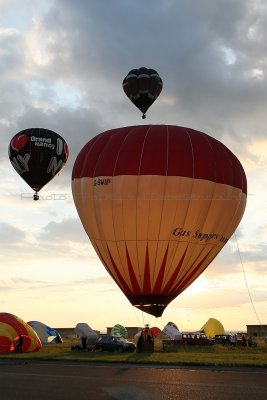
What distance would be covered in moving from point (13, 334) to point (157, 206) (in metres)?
14.8

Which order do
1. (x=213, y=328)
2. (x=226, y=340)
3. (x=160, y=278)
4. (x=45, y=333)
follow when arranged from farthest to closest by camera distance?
(x=213, y=328), (x=45, y=333), (x=226, y=340), (x=160, y=278)

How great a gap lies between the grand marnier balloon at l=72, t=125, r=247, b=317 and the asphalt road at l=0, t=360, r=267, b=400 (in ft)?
32.7

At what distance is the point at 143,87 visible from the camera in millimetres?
43688

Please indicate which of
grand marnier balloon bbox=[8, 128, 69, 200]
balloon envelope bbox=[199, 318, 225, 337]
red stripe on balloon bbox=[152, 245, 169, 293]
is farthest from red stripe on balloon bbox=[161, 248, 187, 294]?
balloon envelope bbox=[199, 318, 225, 337]

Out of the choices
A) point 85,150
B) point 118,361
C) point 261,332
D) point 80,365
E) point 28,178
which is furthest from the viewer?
point 261,332

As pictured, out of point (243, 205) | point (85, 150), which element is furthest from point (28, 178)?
point (243, 205)

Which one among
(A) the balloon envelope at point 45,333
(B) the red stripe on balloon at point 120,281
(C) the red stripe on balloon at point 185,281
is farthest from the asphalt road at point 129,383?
(A) the balloon envelope at point 45,333

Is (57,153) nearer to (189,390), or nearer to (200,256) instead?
(200,256)

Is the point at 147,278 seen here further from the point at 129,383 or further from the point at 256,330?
the point at 256,330

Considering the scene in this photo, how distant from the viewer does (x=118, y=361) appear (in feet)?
100

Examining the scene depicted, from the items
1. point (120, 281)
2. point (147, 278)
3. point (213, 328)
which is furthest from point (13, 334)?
point (213, 328)

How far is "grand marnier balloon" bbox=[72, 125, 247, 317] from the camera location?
35562mm

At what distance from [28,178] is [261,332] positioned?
5428 centimetres

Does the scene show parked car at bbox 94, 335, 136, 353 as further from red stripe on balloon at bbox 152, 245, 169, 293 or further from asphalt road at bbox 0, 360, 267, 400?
asphalt road at bbox 0, 360, 267, 400
